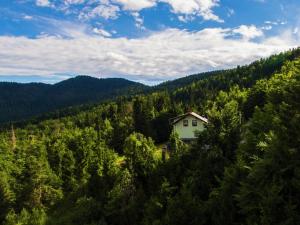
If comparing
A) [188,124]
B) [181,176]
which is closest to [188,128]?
[188,124]

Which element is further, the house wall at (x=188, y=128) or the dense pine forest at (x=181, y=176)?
the house wall at (x=188, y=128)

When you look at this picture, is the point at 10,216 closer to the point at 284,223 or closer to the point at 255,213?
the point at 255,213

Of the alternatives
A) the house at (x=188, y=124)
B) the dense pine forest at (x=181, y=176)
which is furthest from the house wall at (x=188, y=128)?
the dense pine forest at (x=181, y=176)

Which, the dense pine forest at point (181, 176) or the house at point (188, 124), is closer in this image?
the dense pine forest at point (181, 176)

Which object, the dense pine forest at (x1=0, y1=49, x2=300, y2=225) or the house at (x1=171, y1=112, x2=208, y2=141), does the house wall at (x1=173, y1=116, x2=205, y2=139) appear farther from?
the dense pine forest at (x1=0, y1=49, x2=300, y2=225)

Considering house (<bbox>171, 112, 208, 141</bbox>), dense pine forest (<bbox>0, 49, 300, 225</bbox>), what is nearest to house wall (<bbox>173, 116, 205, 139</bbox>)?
house (<bbox>171, 112, 208, 141</bbox>)

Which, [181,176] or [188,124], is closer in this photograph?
[181,176]

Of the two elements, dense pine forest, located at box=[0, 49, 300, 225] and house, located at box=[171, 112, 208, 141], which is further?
house, located at box=[171, 112, 208, 141]

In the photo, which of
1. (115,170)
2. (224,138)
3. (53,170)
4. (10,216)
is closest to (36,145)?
(53,170)

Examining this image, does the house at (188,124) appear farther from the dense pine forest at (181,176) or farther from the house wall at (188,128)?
the dense pine forest at (181,176)

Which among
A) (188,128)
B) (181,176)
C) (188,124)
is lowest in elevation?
(181,176)

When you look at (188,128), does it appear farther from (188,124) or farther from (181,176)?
(181,176)
